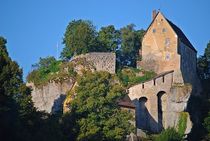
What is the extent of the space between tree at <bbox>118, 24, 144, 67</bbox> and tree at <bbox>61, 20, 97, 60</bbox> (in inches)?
131

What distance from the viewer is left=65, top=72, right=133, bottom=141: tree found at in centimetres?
7069

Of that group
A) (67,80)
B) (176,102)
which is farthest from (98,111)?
(176,102)

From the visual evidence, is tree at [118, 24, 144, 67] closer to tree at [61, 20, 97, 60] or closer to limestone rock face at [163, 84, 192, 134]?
tree at [61, 20, 97, 60]

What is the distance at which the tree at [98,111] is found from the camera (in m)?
70.7

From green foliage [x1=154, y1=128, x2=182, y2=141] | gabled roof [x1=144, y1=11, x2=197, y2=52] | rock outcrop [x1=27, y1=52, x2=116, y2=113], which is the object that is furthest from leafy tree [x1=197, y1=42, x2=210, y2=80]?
green foliage [x1=154, y1=128, x2=182, y2=141]

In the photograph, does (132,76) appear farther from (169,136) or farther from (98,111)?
(98,111)

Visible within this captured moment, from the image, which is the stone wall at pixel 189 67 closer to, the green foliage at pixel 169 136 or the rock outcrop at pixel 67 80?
the green foliage at pixel 169 136

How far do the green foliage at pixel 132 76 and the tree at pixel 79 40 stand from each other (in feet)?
14.3

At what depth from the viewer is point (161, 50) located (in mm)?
87312

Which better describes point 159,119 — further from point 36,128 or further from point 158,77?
point 36,128

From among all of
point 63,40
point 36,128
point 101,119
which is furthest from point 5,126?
point 63,40

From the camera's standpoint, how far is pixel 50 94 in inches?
3287

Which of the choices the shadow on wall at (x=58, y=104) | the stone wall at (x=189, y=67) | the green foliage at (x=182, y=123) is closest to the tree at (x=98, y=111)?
the shadow on wall at (x=58, y=104)

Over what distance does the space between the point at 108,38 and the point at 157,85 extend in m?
8.30
